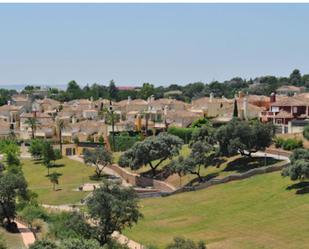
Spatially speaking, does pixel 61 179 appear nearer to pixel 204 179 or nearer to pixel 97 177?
pixel 97 177

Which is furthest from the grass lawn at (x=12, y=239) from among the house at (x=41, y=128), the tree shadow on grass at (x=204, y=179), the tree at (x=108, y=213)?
the house at (x=41, y=128)

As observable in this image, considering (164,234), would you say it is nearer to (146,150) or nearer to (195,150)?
(195,150)

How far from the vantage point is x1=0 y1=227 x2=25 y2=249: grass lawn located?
1541 inches

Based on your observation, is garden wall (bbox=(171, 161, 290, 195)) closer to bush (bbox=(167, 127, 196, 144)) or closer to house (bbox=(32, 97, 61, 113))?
bush (bbox=(167, 127, 196, 144))

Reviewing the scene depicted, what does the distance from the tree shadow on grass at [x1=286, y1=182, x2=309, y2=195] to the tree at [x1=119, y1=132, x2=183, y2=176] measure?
19376mm

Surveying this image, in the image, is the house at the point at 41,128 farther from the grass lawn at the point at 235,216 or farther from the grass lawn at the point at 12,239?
the grass lawn at the point at 12,239

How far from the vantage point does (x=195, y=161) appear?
196 feet

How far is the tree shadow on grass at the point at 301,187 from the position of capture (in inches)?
1842

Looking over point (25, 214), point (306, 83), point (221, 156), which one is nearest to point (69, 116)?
point (221, 156)

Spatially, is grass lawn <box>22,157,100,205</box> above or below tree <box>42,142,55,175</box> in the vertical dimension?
below

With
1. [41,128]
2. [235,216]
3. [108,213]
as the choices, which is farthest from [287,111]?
[108,213]

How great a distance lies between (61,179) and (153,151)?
11.7 meters

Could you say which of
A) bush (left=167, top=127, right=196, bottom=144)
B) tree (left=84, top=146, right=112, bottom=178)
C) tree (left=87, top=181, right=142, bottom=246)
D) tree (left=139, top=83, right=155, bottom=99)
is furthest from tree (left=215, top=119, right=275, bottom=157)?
tree (left=139, top=83, right=155, bottom=99)

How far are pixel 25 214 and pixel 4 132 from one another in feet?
201
